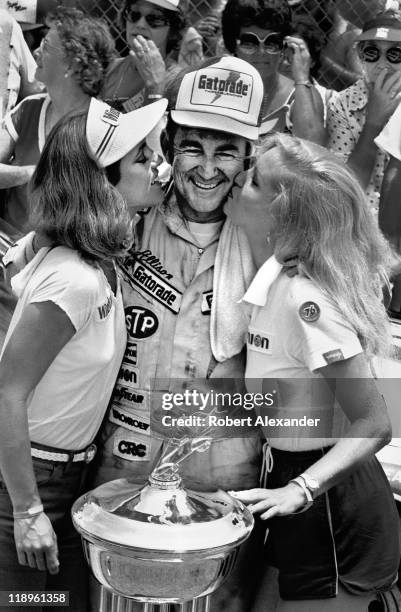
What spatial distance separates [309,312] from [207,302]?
1.28 ft

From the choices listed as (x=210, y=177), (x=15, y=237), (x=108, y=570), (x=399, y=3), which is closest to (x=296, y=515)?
(x=108, y=570)

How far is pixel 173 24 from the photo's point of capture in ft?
12.8

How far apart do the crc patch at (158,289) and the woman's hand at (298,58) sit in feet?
5.49

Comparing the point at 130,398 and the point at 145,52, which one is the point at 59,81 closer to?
the point at 145,52

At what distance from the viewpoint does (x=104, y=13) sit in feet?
14.1

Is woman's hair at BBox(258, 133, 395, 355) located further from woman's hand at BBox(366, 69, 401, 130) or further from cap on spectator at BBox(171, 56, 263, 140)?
woman's hand at BBox(366, 69, 401, 130)

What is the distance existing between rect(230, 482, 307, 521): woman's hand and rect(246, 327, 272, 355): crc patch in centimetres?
37

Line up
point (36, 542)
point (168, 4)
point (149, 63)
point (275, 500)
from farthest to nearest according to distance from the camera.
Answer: point (168, 4) < point (149, 63) < point (36, 542) < point (275, 500)

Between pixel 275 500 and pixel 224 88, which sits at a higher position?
pixel 224 88

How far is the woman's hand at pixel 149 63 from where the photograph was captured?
12.1 ft

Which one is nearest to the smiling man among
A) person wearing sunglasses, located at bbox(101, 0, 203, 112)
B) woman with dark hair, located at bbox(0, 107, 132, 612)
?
woman with dark hair, located at bbox(0, 107, 132, 612)

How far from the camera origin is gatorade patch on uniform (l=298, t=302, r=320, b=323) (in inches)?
82.0

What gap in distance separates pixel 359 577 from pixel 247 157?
1.11m

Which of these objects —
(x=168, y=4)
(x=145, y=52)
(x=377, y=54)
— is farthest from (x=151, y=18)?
(x=377, y=54)
